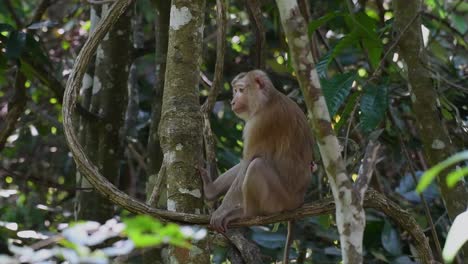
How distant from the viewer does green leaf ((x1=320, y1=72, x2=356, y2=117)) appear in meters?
5.05

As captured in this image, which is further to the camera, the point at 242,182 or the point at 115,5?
the point at 242,182

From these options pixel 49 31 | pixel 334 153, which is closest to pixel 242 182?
pixel 334 153

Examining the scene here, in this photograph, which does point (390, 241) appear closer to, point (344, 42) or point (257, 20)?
point (344, 42)

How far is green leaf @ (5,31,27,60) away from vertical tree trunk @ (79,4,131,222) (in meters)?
0.76

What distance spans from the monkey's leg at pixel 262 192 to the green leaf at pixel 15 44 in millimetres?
2023

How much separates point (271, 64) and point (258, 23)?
214cm

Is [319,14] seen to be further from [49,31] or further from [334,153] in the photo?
[334,153]

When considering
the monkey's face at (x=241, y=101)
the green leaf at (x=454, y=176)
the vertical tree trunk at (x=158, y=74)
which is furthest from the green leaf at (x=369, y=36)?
the green leaf at (x=454, y=176)

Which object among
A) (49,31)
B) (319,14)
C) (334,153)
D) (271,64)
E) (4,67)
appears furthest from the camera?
(49,31)

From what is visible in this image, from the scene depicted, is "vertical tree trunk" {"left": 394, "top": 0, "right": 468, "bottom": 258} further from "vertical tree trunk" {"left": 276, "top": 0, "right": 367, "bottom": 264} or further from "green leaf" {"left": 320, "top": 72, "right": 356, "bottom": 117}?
"vertical tree trunk" {"left": 276, "top": 0, "right": 367, "bottom": 264}

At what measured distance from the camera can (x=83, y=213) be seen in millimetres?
6281

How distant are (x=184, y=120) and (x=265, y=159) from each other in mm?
1517

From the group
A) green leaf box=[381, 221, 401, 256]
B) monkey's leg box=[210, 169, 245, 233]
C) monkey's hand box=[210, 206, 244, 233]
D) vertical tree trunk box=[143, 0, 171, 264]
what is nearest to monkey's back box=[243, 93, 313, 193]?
monkey's leg box=[210, 169, 245, 233]

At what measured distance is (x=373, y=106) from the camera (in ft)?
17.2
